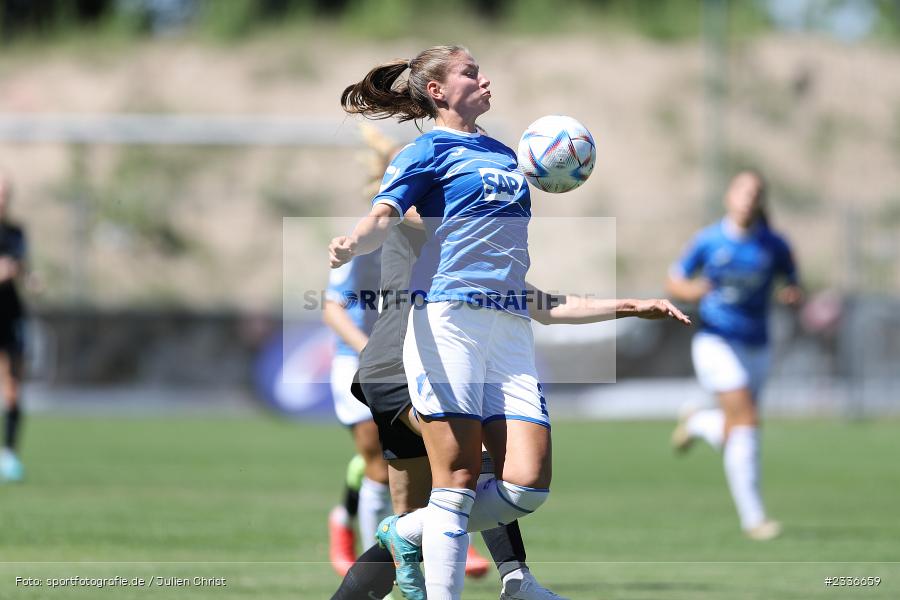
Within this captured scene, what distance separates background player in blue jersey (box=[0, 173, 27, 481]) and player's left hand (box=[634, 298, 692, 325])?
8.41m

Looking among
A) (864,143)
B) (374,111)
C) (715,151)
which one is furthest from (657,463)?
(864,143)

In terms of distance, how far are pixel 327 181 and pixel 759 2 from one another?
15458 millimetres

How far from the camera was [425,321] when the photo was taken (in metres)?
5.23

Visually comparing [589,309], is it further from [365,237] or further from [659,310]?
[365,237]

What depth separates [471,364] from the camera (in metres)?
5.17

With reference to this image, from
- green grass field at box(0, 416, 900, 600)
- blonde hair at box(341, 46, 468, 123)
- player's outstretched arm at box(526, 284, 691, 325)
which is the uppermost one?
blonde hair at box(341, 46, 468, 123)

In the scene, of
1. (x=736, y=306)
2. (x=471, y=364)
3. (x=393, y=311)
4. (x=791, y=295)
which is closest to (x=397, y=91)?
(x=393, y=311)

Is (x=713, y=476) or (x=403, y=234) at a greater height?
(x=403, y=234)

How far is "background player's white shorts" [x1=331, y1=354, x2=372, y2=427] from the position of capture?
715 centimetres

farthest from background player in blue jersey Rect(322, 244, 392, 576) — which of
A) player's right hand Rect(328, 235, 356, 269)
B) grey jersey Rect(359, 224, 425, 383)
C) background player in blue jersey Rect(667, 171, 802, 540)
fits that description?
background player in blue jersey Rect(667, 171, 802, 540)

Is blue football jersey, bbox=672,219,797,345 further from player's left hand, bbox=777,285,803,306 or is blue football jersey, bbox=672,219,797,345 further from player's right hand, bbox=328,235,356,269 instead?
player's right hand, bbox=328,235,356,269

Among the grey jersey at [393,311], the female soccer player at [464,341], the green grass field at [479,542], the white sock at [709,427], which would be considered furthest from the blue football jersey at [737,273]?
the female soccer player at [464,341]

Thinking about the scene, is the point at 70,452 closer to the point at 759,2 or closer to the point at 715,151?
the point at 715,151

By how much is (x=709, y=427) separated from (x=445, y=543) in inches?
220
